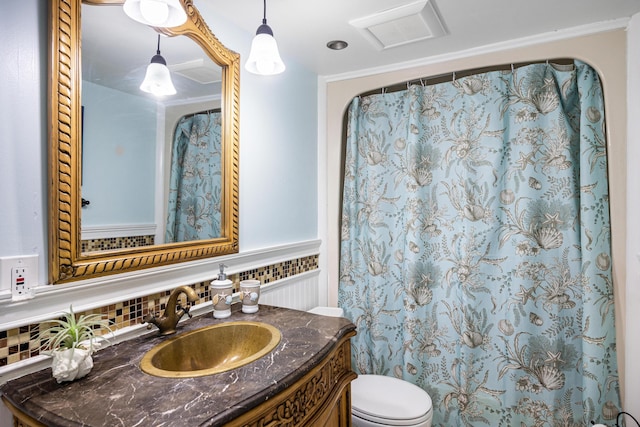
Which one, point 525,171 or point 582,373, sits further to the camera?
point 525,171

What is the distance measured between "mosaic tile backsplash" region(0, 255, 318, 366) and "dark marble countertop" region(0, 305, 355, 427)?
0.07 meters

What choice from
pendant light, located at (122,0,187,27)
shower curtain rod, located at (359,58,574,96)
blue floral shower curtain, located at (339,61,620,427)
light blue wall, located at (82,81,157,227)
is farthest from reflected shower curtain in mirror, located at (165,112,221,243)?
shower curtain rod, located at (359,58,574,96)

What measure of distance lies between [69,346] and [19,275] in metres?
0.24

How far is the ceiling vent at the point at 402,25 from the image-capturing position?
5.49 feet

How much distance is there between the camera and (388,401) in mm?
1838

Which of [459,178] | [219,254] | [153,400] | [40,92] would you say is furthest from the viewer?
[459,178]

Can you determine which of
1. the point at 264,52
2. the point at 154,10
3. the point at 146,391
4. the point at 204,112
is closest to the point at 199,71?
the point at 204,112

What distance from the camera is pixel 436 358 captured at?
219 centimetres

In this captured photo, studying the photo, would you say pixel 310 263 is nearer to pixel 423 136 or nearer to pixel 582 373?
pixel 423 136

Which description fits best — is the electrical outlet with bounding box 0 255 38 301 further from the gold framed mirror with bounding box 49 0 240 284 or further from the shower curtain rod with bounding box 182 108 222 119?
the shower curtain rod with bounding box 182 108 222 119

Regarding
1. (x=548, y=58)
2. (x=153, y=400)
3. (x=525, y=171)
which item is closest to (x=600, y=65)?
(x=548, y=58)

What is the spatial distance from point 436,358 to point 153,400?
1.79 meters

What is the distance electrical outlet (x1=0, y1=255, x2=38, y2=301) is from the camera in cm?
96

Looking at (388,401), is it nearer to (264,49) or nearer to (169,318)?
(169,318)
